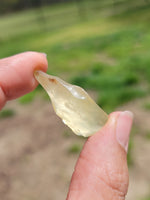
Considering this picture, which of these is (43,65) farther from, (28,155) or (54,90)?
(28,155)

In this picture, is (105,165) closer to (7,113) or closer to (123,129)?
(123,129)

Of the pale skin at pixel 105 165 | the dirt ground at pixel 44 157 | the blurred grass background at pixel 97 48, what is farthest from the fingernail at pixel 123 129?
the blurred grass background at pixel 97 48

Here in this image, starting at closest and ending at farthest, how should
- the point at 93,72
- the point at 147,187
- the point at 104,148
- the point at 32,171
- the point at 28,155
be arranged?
the point at 104,148 → the point at 147,187 → the point at 32,171 → the point at 28,155 → the point at 93,72

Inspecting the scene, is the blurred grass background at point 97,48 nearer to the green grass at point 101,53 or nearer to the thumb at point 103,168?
the green grass at point 101,53

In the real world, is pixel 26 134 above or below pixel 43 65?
below

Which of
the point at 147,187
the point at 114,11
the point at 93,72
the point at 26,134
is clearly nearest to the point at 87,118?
the point at 147,187

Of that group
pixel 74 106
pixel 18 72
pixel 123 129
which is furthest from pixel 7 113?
pixel 123 129
